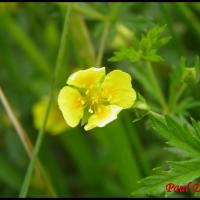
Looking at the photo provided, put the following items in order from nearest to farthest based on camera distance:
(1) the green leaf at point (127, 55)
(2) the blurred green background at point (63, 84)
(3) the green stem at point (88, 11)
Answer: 1. (1) the green leaf at point (127, 55)
2. (3) the green stem at point (88, 11)
3. (2) the blurred green background at point (63, 84)

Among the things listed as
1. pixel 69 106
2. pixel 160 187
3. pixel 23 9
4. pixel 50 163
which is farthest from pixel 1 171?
pixel 160 187

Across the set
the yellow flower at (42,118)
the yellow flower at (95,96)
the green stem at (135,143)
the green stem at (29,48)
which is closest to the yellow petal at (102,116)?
the yellow flower at (95,96)

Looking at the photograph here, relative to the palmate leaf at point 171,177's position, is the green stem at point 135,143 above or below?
below

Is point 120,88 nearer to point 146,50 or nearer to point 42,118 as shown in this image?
point 146,50

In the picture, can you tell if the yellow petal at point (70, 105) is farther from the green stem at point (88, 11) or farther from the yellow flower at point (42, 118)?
the yellow flower at point (42, 118)

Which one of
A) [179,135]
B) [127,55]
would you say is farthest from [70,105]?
[179,135]

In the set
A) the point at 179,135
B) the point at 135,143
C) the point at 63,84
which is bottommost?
the point at 135,143

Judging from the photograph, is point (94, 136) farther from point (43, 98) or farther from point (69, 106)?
point (69, 106)
